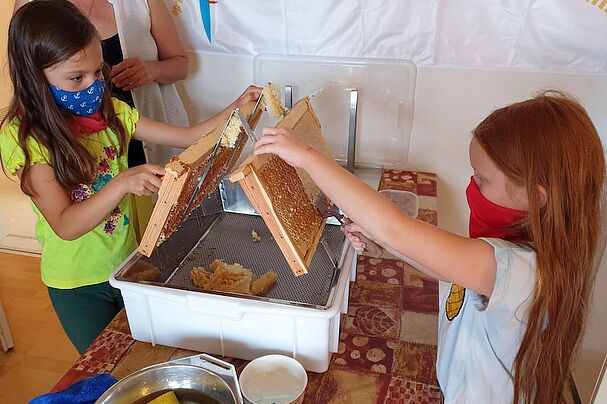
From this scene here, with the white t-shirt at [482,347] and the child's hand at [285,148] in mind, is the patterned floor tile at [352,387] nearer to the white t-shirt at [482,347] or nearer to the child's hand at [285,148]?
the white t-shirt at [482,347]

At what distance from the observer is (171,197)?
92 cm

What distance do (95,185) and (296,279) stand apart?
553mm

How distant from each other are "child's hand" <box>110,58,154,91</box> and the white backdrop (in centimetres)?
39

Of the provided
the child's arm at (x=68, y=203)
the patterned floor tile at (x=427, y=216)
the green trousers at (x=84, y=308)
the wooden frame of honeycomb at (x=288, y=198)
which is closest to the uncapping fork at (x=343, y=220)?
the wooden frame of honeycomb at (x=288, y=198)

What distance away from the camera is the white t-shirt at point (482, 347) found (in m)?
0.92

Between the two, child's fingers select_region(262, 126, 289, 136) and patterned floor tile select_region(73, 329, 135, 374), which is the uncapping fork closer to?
child's fingers select_region(262, 126, 289, 136)

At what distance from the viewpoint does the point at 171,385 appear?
0.95 metres

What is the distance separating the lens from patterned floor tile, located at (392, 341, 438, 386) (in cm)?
Answer: 108

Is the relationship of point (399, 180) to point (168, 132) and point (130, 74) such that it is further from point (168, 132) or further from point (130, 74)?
point (130, 74)

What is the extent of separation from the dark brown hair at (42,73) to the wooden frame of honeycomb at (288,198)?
0.51m

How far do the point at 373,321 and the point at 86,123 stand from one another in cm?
84

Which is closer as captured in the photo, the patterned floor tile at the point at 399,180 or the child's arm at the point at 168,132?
the child's arm at the point at 168,132

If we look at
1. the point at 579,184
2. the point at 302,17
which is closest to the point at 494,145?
the point at 579,184

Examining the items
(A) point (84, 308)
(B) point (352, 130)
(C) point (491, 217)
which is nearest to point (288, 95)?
(B) point (352, 130)
